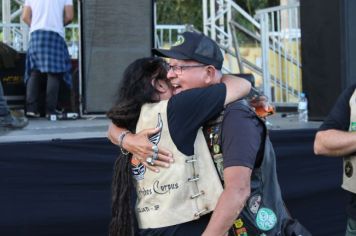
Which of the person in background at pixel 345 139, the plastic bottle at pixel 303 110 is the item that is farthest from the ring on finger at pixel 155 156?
the plastic bottle at pixel 303 110

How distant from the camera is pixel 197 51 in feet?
7.79

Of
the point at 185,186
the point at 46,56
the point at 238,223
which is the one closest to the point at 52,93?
the point at 46,56

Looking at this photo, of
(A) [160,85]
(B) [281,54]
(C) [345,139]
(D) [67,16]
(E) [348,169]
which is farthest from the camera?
(B) [281,54]

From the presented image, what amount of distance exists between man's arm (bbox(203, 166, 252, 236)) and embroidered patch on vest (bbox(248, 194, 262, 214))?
0.11 meters

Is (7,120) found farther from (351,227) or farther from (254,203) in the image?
(254,203)

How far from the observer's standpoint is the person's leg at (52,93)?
19.0 feet

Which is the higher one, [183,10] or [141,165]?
[183,10]

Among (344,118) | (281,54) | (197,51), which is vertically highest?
(281,54)

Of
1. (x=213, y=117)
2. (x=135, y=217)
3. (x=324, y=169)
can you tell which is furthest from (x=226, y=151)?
(x=324, y=169)

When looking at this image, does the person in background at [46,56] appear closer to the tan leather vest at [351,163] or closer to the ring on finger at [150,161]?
the tan leather vest at [351,163]

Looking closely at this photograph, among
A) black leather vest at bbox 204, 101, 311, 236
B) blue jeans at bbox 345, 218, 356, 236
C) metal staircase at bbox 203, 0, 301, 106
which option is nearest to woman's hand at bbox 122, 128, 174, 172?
black leather vest at bbox 204, 101, 311, 236

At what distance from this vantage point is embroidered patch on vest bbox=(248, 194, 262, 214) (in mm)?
2336

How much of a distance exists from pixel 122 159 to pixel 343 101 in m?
1.12

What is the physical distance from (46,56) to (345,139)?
3475mm
